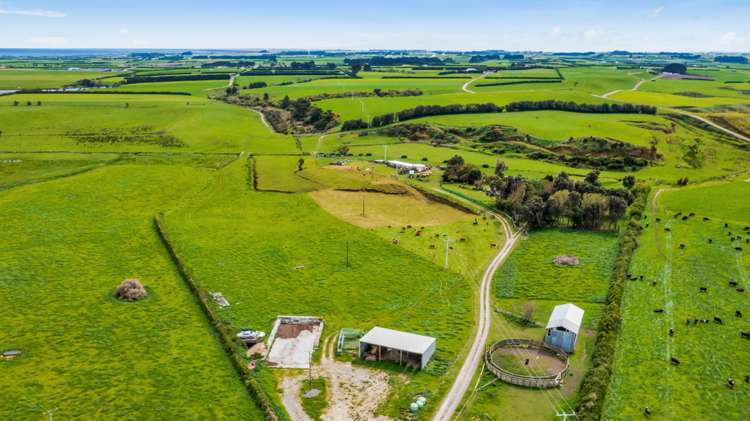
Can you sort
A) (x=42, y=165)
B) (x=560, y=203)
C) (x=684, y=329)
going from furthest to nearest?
(x=42, y=165), (x=560, y=203), (x=684, y=329)

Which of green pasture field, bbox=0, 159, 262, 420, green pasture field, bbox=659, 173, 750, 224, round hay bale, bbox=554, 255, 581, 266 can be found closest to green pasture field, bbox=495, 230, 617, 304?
round hay bale, bbox=554, 255, 581, 266

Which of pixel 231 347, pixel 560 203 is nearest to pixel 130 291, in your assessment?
pixel 231 347

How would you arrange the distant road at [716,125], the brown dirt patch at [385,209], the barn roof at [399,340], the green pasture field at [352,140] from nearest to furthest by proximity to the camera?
the barn roof at [399,340] < the brown dirt patch at [385,209] < the distant road at [716,125] < the green pasture field at [352,140]

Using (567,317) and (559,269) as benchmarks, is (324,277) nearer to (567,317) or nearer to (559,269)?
(567,317)

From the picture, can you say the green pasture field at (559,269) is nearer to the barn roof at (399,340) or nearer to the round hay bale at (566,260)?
the round hay bale at (566,260)

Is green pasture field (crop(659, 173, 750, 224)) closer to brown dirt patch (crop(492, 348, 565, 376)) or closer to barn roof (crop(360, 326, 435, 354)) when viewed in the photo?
brown dirt patch (crop(492, 348, 565, 376))

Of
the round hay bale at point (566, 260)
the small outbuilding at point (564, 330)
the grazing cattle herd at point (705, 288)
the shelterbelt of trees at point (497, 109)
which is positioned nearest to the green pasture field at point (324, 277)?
the small outbuilding at point (564, 330)

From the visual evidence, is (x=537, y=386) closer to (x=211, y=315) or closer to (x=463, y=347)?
(x=463, y=347)
